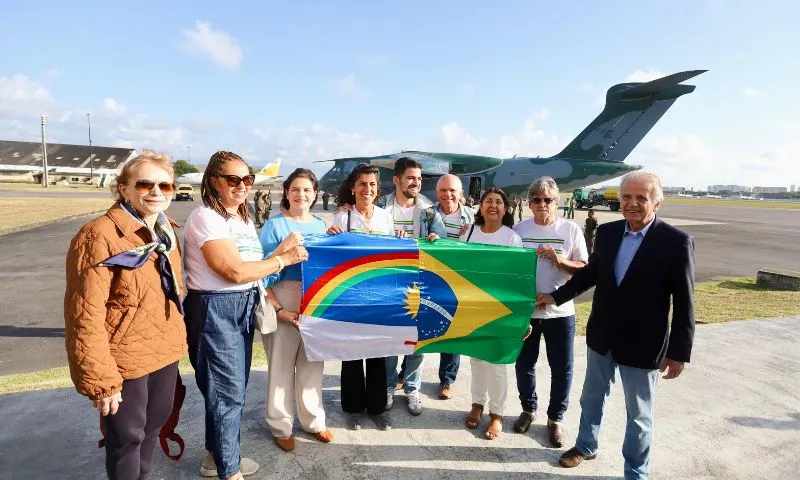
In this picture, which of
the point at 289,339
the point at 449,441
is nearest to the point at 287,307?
the point at 289,339

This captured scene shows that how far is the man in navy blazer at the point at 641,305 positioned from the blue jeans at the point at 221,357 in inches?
96.4

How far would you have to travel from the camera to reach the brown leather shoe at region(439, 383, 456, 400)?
3.95 m

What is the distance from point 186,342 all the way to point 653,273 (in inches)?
116

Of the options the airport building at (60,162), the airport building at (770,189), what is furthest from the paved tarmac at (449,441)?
the airport building at (770,189)

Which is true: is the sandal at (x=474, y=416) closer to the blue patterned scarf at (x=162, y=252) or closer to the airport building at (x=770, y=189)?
the blue patterned scarf at (x=162, y=252)

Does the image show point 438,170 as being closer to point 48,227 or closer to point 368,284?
point 48,227

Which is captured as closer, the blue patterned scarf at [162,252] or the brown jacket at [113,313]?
the brown jacket at [113,313]

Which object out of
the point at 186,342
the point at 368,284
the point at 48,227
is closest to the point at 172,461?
the point at 186,342

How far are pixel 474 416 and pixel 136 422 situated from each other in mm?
2510

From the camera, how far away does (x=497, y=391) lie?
3426 mm

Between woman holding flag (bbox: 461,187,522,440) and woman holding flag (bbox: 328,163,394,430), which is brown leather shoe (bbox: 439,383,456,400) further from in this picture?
woman holding flag (bbox: 328,163,394,430)

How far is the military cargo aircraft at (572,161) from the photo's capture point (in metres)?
20.8

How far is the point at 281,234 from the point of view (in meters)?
3.02

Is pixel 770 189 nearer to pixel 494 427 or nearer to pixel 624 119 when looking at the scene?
pixel 624 119
